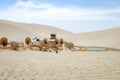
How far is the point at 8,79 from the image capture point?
26.7 feet

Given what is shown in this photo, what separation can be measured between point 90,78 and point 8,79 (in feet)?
9.47

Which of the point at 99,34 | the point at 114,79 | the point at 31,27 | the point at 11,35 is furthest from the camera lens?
the point at 31,27

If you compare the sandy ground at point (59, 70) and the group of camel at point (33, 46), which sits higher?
the group of camel at point (33, 46)

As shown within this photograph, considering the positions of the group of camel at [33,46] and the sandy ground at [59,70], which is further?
the group of camel at [33,46]

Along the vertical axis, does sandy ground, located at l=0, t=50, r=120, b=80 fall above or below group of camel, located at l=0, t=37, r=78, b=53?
below

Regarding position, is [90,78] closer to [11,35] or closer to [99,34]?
[11,35]

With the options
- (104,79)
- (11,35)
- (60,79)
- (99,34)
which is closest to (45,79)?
(60,79)

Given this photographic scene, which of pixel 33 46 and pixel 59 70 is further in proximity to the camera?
pixel 33 46

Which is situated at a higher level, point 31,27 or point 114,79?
point 31,27

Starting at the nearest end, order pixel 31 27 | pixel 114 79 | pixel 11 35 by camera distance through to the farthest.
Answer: pixel 114 79
pixel 11 35
pixel 31 27

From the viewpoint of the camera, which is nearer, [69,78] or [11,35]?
[69,78]

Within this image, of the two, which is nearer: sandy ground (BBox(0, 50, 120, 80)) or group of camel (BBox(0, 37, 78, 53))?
sandy ground (BBox(0, 50, 120, 80))

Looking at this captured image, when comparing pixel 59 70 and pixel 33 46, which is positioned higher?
pixel 33 46

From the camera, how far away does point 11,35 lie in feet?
273
